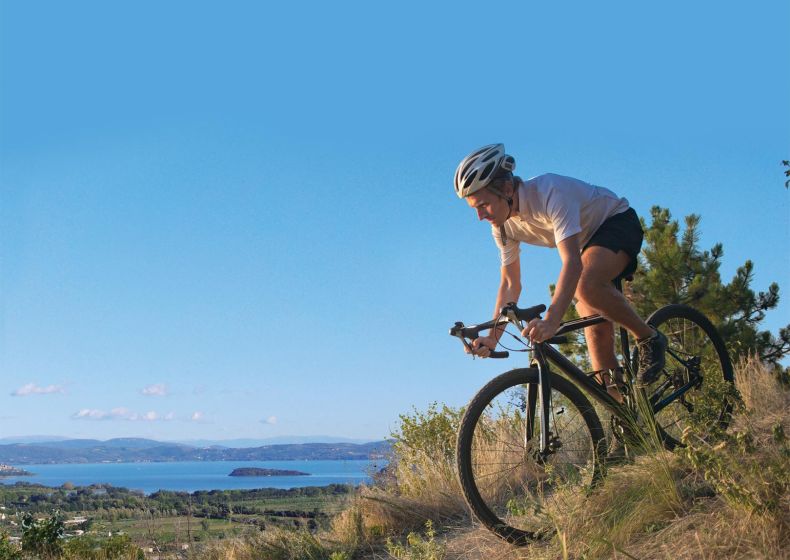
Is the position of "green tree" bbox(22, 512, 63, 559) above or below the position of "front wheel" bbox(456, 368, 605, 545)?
below

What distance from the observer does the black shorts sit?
489cm

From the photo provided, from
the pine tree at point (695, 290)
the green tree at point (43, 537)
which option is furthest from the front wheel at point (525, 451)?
the pine tree at point (695, 290)

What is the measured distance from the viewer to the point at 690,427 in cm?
379

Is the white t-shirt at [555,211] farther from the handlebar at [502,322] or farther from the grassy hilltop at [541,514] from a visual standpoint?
the grassy hilltop at [541,514]

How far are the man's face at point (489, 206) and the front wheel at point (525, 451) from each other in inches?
37.5

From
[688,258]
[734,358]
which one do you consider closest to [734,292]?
[688,258]

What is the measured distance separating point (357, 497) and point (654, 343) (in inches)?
99.0

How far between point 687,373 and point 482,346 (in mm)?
1939

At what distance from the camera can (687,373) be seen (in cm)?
569

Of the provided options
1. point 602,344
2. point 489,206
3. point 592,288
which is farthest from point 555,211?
point 602,344

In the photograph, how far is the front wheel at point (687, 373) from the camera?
16.4 ft

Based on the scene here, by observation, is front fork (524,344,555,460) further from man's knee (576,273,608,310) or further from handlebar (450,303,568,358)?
man's knee (576,273,608,310)

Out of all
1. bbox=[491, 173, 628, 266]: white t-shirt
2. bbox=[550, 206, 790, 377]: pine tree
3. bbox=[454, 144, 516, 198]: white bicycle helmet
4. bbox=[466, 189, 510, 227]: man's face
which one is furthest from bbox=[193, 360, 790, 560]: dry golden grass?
bbox=[550, 206, 790, 377]: pine tree

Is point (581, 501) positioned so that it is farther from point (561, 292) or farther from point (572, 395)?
point (561, 292)
